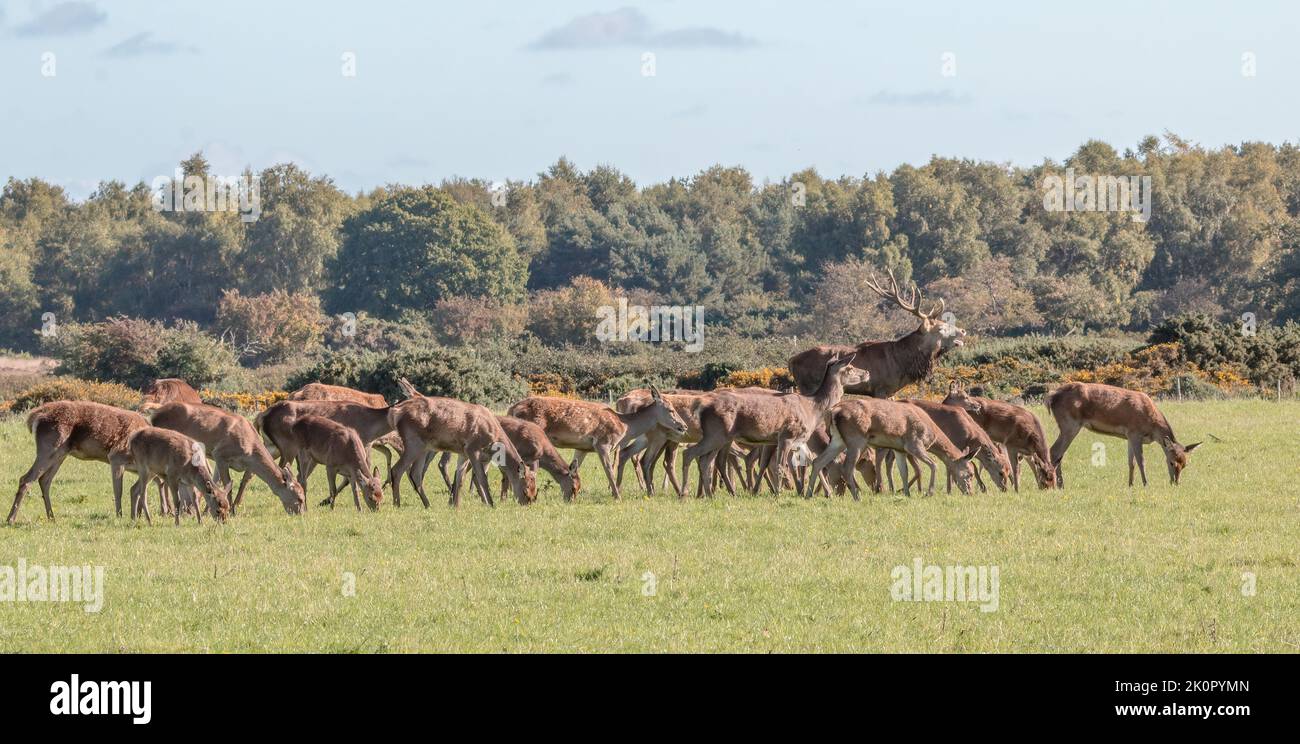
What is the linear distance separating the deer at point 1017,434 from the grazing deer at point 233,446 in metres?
9.33

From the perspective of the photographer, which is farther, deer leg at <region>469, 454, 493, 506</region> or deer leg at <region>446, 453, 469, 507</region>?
deer leg at <region>469, 454, 493, 506</region>

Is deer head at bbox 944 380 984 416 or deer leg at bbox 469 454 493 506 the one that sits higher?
deer head at bbox 944 380 984 416

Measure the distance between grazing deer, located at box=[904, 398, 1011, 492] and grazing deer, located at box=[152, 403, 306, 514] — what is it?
26.9ft

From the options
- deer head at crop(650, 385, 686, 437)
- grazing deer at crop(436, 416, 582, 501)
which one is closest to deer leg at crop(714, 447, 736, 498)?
deer head at crop(650, 385, 686, 437)

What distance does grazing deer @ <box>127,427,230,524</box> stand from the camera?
18.4 meters

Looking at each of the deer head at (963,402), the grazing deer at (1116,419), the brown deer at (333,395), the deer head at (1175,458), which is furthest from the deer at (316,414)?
the deer head at (1175,458)

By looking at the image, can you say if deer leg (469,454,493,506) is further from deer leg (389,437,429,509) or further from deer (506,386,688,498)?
deer (506,386,688,498)

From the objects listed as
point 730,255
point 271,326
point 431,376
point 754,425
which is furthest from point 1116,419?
point 730,255

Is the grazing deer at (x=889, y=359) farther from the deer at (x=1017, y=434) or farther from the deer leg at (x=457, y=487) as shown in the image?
the deer leg at (x=457, y=487)

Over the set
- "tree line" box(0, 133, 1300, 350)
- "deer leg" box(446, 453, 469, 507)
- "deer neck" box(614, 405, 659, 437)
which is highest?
"tree line" box(0, 133, 1300, 350)

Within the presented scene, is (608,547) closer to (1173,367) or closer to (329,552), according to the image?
(329,552)

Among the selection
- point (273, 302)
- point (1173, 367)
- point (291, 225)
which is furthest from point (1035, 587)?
point (291, 225)

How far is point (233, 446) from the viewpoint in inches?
792

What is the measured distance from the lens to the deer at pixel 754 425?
21.4 meters
